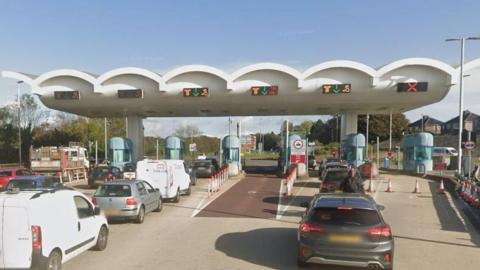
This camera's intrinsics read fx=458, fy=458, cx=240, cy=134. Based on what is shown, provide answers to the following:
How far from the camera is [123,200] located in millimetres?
13414

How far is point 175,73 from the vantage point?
28.2 metres

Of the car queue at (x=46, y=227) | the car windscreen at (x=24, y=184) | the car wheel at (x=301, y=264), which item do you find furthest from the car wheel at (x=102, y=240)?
the car windscreen at (x=24, y=184)

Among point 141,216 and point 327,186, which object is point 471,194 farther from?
point 141,216

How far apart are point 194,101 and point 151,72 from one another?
159 inches

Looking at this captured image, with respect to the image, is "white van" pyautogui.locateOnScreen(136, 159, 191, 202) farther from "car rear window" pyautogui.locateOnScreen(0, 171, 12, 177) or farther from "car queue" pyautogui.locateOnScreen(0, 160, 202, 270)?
"car queue" pyautogui.locateOnScreen(0, 160, 202, 270)

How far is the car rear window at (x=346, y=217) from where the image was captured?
8141 mm

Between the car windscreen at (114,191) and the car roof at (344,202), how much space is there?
259 inches

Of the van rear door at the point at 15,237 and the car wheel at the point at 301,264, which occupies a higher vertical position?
the van rear door at the point at 15,237

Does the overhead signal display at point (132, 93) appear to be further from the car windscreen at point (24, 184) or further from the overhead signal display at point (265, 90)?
the car windscreen at point (24, 184)

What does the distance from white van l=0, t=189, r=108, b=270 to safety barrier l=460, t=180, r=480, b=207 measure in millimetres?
13879

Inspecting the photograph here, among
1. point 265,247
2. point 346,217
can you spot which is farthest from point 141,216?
point 346,217

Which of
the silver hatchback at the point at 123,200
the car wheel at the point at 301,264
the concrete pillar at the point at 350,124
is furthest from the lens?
the concrete pillar at the point at 350,124

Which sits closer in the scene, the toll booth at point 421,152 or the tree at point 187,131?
the toll booth at point 421,152

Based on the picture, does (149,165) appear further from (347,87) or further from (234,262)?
(347,87)
